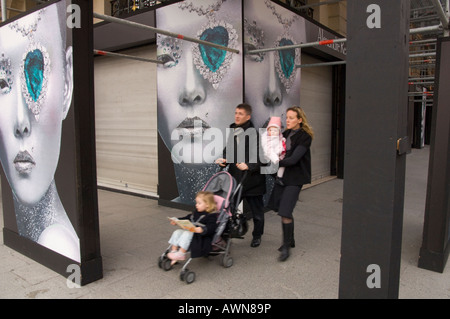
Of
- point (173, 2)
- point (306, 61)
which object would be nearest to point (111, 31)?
point (173, 2)

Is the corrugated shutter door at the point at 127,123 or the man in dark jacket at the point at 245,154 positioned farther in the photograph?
the corrugated shutter door at the point at 127,123

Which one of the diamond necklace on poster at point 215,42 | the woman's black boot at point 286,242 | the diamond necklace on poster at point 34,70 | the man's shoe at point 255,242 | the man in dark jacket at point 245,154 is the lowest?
the man's shoe at point 255,242

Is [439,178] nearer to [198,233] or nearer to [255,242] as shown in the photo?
[255,242]

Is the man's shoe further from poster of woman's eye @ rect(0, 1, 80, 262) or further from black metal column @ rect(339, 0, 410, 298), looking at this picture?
black metal column @ rect(339, 0, 410, 298)

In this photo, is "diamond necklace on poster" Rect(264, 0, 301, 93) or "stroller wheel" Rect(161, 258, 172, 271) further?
"diamond necklace on poster" Rect(264, 0, 301, 93)

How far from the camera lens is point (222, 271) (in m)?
4.04

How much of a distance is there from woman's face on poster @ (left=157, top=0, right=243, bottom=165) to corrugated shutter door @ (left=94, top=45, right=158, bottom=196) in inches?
30.5

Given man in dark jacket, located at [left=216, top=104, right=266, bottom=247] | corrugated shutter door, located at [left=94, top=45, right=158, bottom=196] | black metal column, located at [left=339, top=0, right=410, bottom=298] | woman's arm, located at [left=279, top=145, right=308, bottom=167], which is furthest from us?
corrugated shutter door, located at [left=94, top=45, right=158, bottom=196]

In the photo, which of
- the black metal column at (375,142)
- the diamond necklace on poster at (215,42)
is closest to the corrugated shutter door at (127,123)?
the diamond necklace on poster at (215,42)

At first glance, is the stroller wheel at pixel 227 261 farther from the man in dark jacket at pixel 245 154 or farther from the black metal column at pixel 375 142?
the black metal column at pixel 375 142

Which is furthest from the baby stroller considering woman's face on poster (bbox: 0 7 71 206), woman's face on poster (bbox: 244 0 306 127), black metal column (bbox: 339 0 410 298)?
woman's face on poster (bbox: 244 0 306 127)

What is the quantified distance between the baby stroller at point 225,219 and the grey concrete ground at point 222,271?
138 mm

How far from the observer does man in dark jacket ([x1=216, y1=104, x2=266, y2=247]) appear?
444 cm

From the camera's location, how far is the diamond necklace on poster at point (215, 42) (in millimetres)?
6027
